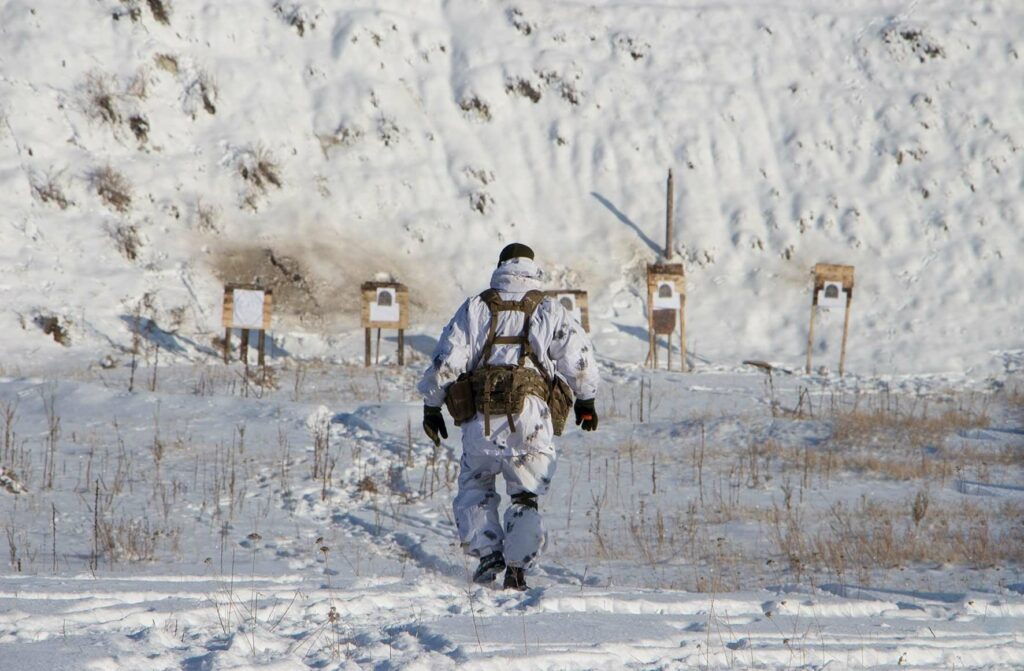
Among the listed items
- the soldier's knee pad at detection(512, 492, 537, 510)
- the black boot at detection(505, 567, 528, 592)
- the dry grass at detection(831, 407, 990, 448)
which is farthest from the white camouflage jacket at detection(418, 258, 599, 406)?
the dry grass at detection(831, 407, 990, 448)

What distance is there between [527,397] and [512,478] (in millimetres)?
420

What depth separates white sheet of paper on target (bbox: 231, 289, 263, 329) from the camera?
17.3 metres

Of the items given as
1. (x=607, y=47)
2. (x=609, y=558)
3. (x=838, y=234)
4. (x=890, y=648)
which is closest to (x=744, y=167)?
(x=838, y=234)

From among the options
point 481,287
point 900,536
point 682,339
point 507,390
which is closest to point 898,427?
point 900,536

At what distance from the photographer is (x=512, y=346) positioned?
554cm

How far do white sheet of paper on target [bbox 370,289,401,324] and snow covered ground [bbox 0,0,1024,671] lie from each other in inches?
37.4

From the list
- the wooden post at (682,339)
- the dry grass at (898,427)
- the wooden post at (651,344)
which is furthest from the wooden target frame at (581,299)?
the dry grass at (898,427)

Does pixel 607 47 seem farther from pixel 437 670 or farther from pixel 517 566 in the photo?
pixel 437 670

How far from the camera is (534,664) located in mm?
3588

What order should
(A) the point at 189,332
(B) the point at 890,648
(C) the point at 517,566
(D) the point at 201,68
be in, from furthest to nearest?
1. (D) the point at 201,68
2. (A) the point at 189,332
3. (C) the point at 517,566
4. (B) the point at 890,648

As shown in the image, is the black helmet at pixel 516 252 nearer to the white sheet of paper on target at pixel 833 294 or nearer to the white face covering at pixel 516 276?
the white face covering at pixel 516 276

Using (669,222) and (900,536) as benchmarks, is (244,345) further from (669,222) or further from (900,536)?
(900,536)

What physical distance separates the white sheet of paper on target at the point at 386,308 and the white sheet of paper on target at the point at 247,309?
6.00ft

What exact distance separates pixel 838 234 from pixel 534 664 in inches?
837
